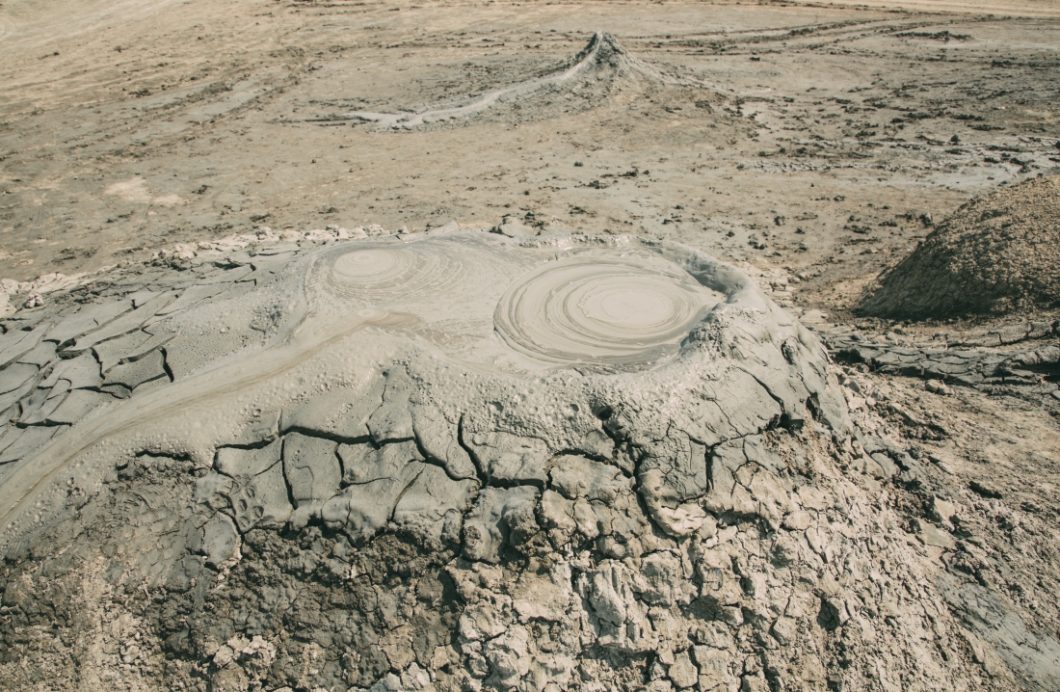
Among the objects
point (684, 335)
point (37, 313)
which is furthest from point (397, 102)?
point (684, 335)

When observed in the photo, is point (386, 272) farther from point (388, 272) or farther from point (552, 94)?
point (552, 94)

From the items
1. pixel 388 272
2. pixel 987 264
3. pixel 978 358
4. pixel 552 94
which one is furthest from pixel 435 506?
pixel 552 94

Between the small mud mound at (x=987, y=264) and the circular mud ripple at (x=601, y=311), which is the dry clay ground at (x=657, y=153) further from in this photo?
the circular mud ripple at (x=601, y=311)

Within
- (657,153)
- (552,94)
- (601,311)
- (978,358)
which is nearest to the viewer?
(601,311)

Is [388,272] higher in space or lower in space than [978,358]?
higher

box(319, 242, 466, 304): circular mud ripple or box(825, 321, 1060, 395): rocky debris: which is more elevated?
box(319, 242, 466, 304): circular mud ripple

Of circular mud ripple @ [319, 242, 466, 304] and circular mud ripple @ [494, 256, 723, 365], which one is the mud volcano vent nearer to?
circular mud ripple @ [494, 256, 723, 365]

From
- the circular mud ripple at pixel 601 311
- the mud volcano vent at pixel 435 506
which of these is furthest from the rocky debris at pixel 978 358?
the circular mud ripple at pixel 601 311

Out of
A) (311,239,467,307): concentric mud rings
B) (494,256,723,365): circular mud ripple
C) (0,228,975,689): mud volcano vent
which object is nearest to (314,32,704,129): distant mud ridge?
(311,239,467,307): concentric mud rings
